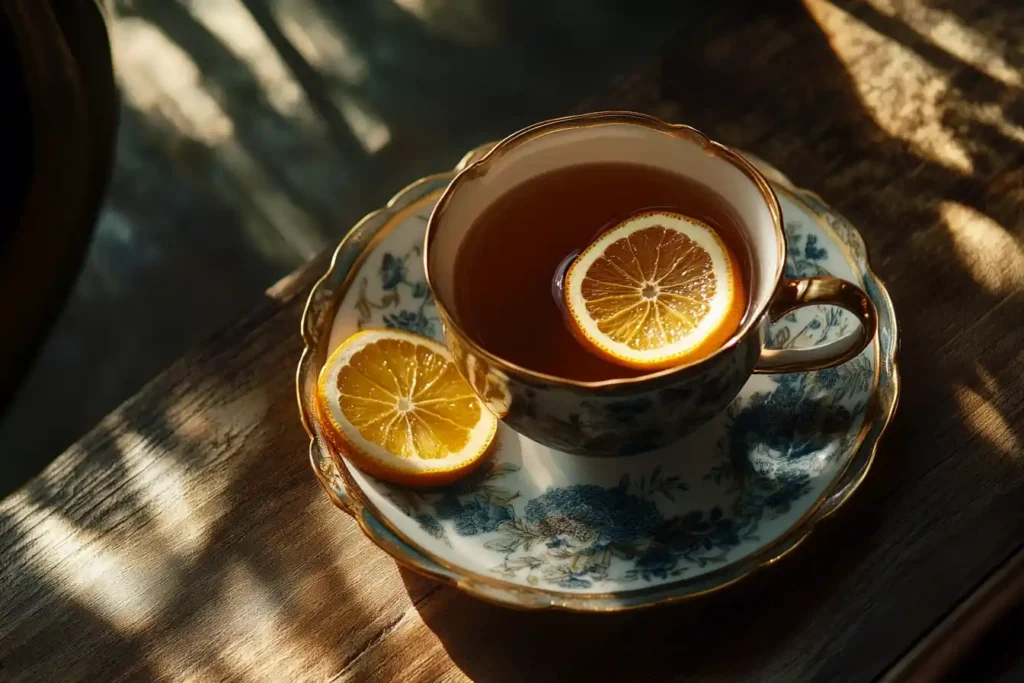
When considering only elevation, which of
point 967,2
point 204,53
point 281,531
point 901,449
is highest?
point 204,53

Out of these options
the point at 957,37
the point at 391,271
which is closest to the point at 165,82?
the point at 391,271

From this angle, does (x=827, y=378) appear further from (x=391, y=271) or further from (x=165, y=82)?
(x=165, y=82)

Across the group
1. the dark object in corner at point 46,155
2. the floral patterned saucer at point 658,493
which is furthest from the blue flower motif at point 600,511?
the dark object in corner at point 46,155

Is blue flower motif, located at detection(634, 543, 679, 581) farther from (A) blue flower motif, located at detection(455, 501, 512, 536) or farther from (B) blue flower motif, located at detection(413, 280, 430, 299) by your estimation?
(B) blue flower motif, located at detection(413, 280, 430, 299)

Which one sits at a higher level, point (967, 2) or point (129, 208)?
point (129, 208)

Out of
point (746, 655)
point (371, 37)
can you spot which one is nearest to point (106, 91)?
point (371, 37)

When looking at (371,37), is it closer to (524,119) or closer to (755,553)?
(524,119)
